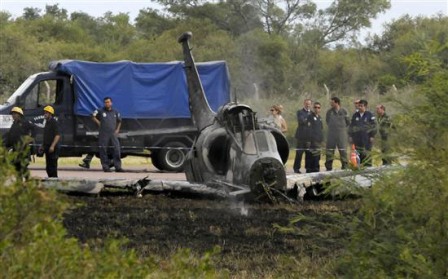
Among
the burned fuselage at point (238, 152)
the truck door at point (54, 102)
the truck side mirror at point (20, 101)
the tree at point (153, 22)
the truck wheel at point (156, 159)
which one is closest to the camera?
the burned fuselage at point (238, 152)

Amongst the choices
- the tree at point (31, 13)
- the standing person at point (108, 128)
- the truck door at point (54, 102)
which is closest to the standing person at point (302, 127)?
the standing person at point (108, 128)

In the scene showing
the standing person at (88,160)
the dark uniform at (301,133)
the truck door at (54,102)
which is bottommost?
the standing person at (88,160)

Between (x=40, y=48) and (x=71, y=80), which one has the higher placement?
(x=40, y=48)

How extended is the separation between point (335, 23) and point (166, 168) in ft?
81.2

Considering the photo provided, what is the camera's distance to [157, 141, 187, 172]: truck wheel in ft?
98.2

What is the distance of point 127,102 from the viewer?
30562 millimetres

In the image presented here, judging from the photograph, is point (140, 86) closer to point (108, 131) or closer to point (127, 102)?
point (127, 102)

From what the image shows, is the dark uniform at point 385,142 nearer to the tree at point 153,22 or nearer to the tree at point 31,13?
the tree at point 153,22

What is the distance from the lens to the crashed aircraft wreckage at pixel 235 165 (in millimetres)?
17141

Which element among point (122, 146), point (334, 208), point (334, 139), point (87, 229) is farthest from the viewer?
point (122, 146)

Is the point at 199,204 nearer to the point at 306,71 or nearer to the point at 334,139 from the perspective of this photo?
the point at 334,139

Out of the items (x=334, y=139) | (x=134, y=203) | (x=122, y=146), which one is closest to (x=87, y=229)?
(x=134, y=203)

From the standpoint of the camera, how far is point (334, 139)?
2697cm

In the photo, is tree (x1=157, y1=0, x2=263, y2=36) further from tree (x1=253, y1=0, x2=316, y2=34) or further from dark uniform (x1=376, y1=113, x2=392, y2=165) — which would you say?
dark uniform (x1=376, y1=113, x2=392, y2=165)
